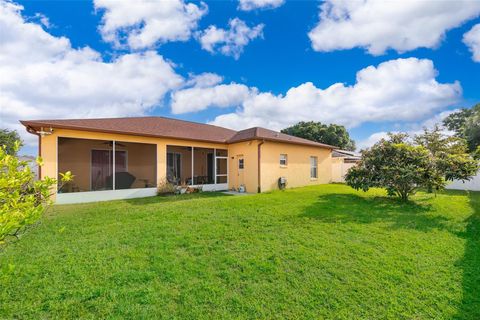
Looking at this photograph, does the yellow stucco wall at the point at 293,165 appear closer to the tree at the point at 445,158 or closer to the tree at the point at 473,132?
the tree at the point at 445,158

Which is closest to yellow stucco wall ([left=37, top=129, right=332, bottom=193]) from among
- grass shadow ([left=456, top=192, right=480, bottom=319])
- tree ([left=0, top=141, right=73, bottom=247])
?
tree ([left=0, top=141, right=73, bottom=247])

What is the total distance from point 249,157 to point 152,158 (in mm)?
5846

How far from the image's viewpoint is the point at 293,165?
50.0 ft

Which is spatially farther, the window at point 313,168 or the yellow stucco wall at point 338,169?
the yellow stucco wall at point 338,169

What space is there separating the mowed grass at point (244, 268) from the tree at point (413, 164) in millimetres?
2006

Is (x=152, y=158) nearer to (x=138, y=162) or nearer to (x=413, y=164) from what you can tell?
(x=138, y=162)

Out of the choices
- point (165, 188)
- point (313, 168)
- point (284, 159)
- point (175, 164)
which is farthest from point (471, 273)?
point (175, 164)

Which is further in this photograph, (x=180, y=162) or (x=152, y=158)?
(x=180, y=162)

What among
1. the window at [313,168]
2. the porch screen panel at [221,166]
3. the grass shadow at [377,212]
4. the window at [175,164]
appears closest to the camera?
the grass shadow at [377,212]

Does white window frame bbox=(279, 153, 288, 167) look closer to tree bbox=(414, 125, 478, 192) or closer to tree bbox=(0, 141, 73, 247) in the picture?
tree bbox=(414, 125, 478, 192)

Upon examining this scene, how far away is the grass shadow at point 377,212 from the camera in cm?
698

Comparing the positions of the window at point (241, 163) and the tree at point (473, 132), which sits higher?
the tree at point (473, 132)

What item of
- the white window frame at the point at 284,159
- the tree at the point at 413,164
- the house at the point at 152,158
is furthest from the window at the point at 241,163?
the tree at the point at 413,164

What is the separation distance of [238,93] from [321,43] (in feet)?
25.4
